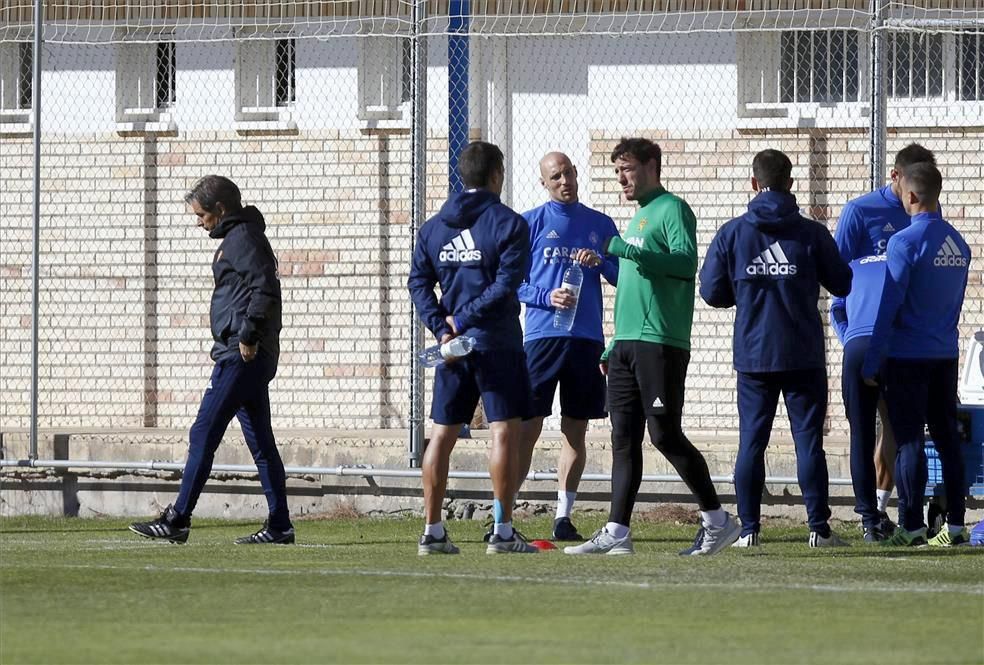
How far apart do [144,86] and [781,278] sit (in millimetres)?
7561

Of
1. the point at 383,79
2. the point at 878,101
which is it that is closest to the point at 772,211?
the point at 878,101

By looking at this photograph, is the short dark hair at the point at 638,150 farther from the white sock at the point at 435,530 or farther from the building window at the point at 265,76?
the building window at the point at 265,76

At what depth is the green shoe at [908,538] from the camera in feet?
33.2

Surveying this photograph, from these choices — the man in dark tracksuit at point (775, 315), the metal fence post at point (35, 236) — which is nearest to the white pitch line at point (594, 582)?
the man in dark tracksuit at point (775, 315)

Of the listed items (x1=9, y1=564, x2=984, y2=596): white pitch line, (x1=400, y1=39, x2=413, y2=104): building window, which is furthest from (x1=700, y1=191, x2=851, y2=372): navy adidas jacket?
(x1=400, y1=39, x2=413, y2=104): building window

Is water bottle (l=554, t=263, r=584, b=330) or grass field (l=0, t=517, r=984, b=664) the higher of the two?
water bottle (l=554, t=263, r=584, b=330)

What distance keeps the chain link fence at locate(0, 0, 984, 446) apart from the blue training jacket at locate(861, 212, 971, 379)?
14.1 feet

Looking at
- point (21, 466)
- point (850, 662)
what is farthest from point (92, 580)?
point (21, 466)

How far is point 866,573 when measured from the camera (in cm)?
845

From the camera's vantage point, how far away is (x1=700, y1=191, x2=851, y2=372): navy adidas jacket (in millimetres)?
9742

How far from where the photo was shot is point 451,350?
927cm

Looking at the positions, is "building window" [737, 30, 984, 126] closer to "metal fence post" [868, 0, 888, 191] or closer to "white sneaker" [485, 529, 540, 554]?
"metal fence post" [868, 0, 888, 191]

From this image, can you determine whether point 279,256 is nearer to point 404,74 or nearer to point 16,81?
point 404,74

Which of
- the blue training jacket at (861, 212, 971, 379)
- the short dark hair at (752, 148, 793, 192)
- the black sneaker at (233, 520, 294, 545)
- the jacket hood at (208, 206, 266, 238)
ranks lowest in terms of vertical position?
the black sneaker at (233, 520, 294, 545)
